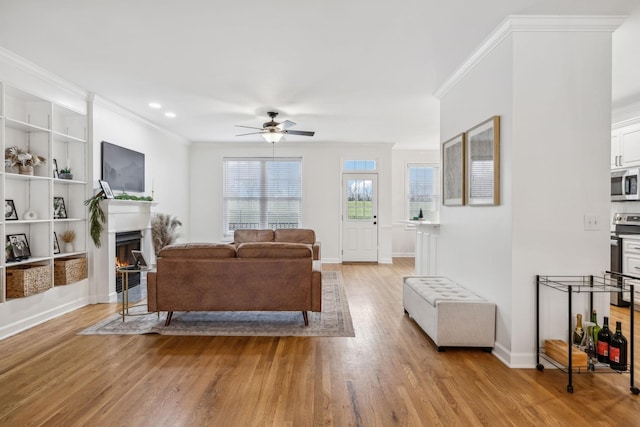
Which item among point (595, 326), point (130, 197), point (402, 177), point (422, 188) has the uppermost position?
point (402, 177)

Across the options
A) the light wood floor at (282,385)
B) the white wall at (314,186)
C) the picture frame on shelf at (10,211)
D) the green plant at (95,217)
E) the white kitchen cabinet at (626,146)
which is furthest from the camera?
the white wall at (314,186)

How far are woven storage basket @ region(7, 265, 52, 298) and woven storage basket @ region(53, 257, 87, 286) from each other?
263 millimetres

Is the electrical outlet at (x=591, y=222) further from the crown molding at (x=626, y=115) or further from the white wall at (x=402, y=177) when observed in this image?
the white wall at (x=402, y=177)

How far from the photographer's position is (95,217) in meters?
4.67

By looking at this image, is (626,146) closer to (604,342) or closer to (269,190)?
(604,342)

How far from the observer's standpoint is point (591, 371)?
2.53 metres

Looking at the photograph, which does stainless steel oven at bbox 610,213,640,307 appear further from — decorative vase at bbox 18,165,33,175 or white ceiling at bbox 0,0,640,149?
decorative vase at bbox 18,165,33,175

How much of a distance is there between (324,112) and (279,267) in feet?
9.62

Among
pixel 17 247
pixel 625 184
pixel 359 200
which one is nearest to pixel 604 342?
pixel 625 184

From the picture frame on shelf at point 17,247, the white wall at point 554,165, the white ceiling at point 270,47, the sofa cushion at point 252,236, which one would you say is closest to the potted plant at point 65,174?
the picture frame on shelf at point 17,247

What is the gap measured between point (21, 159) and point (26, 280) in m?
1.21

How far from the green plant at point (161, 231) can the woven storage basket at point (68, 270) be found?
5.67 ft

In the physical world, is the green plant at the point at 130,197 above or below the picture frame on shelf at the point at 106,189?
below

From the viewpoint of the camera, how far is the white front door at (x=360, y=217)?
27.5 feet
